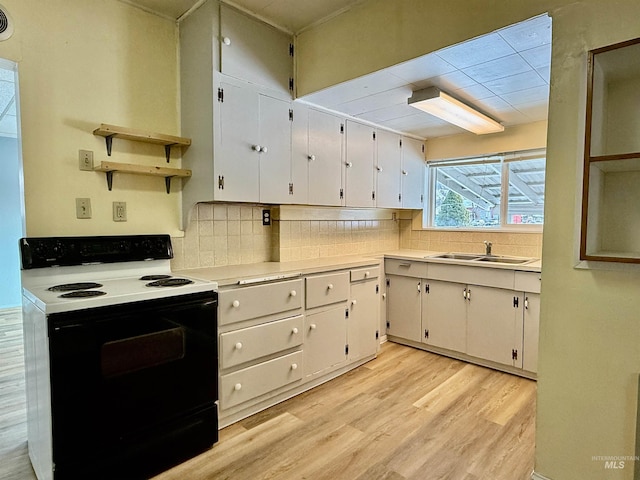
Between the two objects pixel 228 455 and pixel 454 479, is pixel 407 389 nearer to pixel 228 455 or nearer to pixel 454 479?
pixel 454 479

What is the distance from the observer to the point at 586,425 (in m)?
1.58

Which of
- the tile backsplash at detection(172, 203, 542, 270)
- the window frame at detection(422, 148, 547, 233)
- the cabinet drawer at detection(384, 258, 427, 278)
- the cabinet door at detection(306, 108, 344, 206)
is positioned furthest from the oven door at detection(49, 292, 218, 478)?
the window frame at detection(422, 148, 547, 233)

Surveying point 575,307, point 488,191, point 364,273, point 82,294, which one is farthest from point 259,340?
point 488,191

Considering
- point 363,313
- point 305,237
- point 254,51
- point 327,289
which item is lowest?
point 363,313

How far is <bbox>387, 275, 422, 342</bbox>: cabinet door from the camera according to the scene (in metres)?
3.45

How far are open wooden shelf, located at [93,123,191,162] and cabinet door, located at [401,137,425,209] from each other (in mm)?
2288

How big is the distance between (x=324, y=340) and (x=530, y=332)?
1.57m

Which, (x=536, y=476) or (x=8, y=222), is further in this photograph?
(x=8, y=222)

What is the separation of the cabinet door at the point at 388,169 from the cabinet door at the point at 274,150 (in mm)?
1147

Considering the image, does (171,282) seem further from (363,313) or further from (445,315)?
(445,315)

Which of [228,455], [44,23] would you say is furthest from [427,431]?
[44,23]

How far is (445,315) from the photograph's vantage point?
327 centimetres

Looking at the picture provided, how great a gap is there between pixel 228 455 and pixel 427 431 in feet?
3.75

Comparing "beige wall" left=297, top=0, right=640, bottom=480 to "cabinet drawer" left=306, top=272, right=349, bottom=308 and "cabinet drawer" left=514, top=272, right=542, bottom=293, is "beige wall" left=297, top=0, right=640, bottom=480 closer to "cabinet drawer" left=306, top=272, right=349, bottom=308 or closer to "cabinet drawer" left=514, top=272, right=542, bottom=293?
"cabinet drawer" left=514, top=272, right=542, bottom=293
